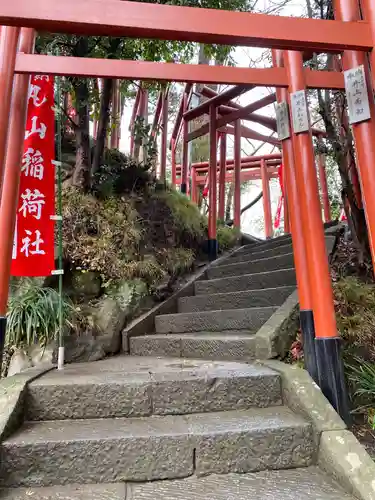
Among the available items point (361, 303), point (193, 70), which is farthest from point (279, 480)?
point (193, 70)

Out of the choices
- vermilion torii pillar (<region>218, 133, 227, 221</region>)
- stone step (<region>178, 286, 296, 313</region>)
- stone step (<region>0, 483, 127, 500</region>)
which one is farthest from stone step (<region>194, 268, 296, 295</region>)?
vermilion torii pillar (<region>218, 133, 227, 221</region>)

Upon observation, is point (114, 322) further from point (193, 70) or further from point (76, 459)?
point (193, 70)

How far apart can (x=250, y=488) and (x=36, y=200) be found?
2.59 m

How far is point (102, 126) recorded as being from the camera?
5133 millimetres

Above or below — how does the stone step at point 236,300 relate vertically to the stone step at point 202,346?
above

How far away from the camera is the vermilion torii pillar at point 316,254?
7.92 feet

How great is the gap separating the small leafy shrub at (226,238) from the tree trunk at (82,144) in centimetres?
286

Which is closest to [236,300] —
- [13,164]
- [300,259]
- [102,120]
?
[300,259]

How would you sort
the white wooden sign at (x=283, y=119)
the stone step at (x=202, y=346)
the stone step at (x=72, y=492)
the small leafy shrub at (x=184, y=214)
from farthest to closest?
the small leafy shrub at (x=184, y=214) → the stone step at (x=202, y=346) → the white wooden sign at (x=283, y=119) → the stone step at (x=72, y=492)

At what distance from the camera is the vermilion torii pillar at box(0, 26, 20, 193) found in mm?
2240

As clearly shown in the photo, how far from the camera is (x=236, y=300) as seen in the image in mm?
4301

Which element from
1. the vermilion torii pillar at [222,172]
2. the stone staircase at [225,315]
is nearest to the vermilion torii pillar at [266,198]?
the vermilion torii pillar at [222,172]

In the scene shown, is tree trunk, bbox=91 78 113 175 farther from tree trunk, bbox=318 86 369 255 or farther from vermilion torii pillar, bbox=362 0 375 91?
vermilion torii pillar, bbox=362 0 375 91

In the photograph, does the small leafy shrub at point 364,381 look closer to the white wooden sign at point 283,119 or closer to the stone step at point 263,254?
the white wooden sign at point 283,119
